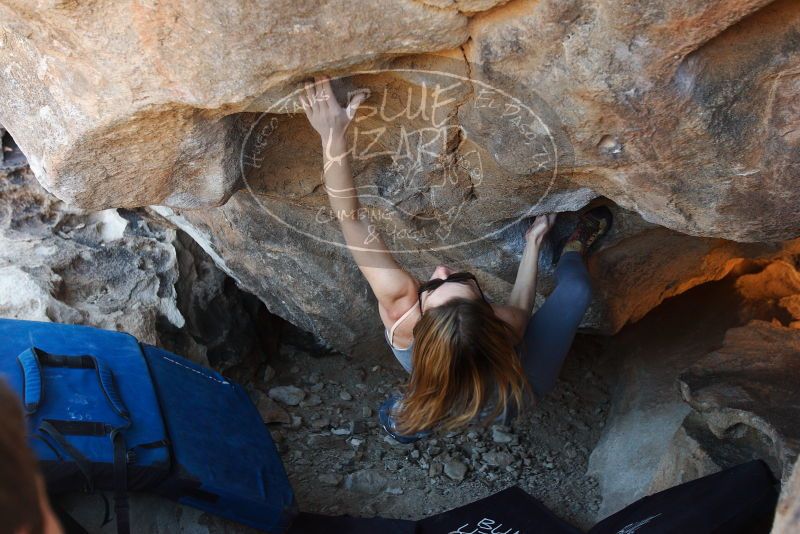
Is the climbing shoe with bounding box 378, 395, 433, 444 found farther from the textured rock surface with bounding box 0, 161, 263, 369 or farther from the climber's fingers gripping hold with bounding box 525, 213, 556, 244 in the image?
the textured rock surface with bounding box 0, 161, 263, 369

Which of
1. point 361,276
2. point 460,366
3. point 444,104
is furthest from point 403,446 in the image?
point 444,104

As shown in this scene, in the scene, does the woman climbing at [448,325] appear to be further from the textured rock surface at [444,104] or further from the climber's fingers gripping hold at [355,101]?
the textured rock surface at [444,104]

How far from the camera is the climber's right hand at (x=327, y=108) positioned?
184 centimetres

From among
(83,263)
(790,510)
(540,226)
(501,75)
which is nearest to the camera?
(790,510)

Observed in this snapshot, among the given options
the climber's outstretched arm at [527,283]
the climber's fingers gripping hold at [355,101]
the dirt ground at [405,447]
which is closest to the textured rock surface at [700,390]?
the dirt ground at [405,447]

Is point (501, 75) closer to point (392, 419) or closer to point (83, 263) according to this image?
point (392, 419)

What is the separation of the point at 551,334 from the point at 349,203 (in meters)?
0.65

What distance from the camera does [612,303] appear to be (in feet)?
9.55

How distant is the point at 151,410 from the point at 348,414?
45.8 inches

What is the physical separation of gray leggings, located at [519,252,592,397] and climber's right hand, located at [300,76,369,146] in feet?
2.40

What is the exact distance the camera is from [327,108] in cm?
189

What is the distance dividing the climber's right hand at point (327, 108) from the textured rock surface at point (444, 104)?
0.04 meters

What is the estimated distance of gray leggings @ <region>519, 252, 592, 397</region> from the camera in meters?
2.17

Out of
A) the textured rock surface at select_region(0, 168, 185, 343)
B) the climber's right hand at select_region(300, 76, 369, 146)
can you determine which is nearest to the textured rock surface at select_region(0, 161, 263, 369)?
the textured rock surface at select_region(0, 168, 185, 343)
